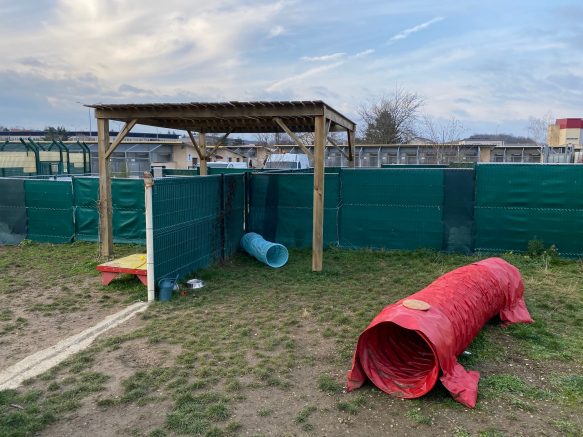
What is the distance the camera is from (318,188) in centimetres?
923

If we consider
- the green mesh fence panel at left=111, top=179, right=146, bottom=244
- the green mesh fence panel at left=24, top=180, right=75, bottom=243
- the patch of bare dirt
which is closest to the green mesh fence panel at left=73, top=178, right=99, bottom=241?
the green mesh fence panel at left=24, top=180, right=75, bottom=243

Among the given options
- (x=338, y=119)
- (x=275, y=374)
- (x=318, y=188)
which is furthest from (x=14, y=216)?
(x=275, y=374)

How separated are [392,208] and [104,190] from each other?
6423 mm

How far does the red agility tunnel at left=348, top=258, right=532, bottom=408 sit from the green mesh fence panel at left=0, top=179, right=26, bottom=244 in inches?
420

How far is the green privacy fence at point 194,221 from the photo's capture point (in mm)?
7629

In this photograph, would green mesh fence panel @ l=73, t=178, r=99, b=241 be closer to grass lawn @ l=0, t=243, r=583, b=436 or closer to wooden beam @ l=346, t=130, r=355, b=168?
grass lawn @ l=0, t=243, r=583, b=436

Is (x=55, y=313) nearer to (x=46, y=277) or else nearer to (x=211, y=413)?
(x=46, y=277)

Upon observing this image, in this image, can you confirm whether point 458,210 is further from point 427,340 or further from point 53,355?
point 53,355

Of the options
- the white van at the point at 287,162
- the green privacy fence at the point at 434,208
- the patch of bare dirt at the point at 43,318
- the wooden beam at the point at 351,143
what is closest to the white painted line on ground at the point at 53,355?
the patch of bare dirt at the point at 43,318

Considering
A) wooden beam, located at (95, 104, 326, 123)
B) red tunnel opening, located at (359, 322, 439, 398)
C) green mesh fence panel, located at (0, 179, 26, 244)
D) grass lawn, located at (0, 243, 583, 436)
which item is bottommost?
grass lawn, located at (0, 243, 583, 436)

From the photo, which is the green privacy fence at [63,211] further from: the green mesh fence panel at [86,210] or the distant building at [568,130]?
the distant building at [568,130]

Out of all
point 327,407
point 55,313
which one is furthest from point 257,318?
point 55,313

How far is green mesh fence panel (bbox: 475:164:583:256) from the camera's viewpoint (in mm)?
9875

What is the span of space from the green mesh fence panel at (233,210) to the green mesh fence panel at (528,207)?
209 inches
